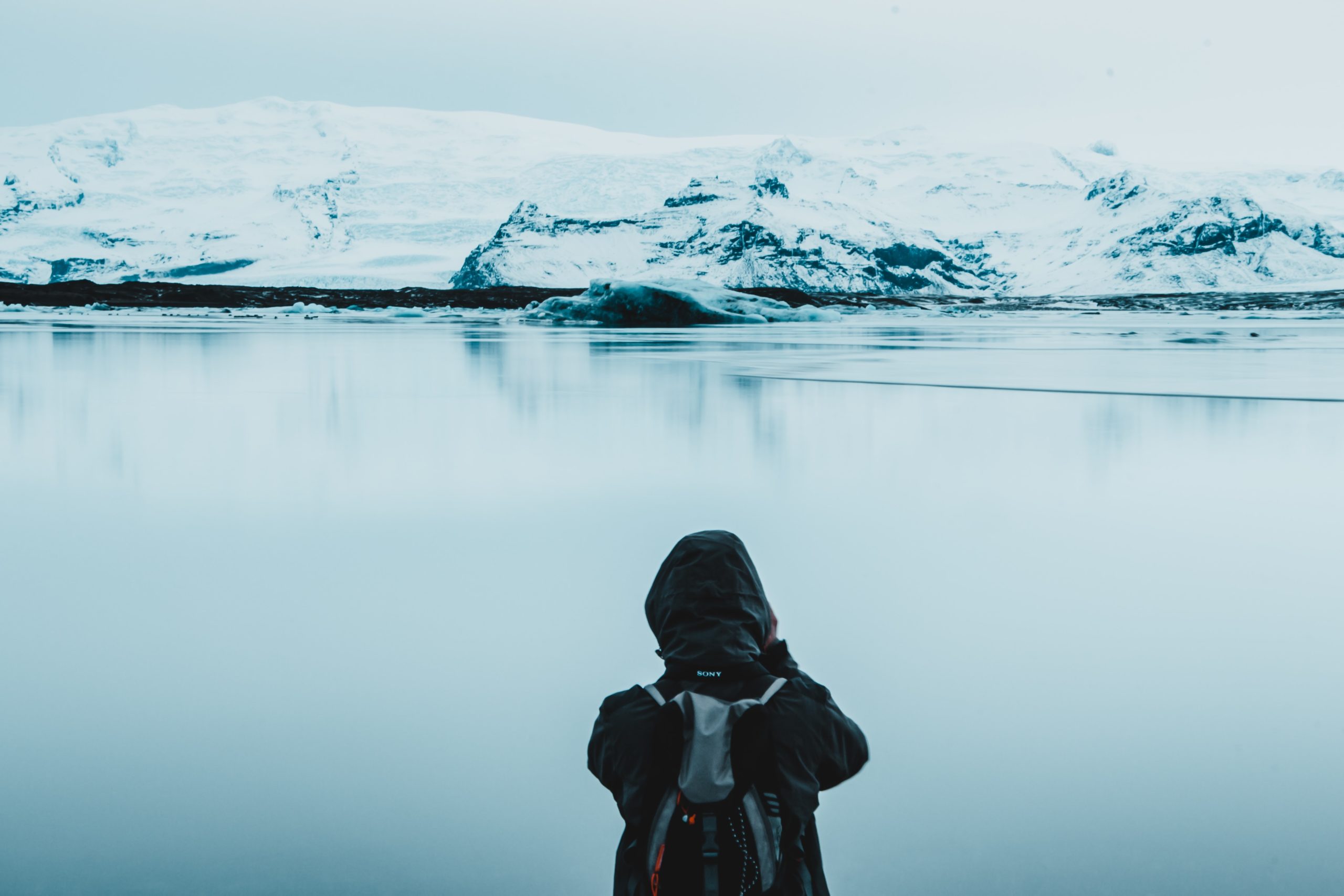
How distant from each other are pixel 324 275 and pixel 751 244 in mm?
56559

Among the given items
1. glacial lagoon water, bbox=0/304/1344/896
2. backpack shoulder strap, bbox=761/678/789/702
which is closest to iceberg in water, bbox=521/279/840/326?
glacial lagoon water, bbox=0/304/1344/896

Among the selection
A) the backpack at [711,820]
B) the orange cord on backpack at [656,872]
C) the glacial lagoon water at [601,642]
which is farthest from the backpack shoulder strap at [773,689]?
the glacial lagoon water at [601,642]

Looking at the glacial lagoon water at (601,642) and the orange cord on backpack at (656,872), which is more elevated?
the orange cord on backpack at (656,872)

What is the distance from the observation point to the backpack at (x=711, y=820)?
1451 mm

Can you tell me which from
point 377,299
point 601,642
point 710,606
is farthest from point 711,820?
point 377,299

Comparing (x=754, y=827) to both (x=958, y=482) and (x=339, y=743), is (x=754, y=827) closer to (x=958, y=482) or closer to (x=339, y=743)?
(x=339, y=743)

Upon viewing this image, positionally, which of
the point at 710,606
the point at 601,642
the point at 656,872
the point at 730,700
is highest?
the point at 710,606

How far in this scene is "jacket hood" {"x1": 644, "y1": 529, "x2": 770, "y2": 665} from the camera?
61.0 inches

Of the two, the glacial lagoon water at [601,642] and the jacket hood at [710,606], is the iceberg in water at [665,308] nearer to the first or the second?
the glacial lagoon water at [601,642]

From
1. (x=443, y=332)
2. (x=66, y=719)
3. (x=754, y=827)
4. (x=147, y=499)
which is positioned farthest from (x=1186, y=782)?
(x=443, y=332)

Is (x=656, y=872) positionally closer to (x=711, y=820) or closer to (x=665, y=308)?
(x=711, y=820)

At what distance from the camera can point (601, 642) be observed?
3.00 metres

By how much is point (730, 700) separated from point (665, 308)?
118 feet

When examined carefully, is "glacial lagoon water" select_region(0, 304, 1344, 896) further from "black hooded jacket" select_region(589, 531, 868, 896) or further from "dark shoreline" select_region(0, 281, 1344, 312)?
"dark shoreline" select_region(0, 281, 1344, 312)
